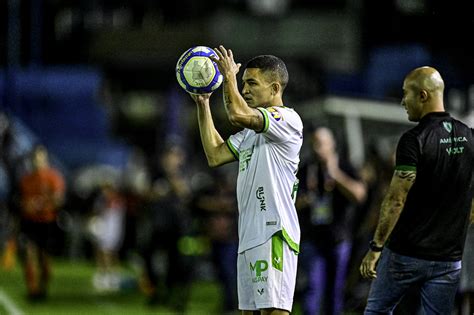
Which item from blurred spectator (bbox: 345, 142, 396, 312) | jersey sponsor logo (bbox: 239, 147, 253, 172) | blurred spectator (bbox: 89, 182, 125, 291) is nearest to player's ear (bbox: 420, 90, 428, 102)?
jersey sponsor logo (bbox: 239, 147, 253, 172)

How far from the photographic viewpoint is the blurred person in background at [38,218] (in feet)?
52.8

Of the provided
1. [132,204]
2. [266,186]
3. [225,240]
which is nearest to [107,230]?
[132,204]

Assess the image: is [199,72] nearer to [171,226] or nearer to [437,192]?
[437,192]

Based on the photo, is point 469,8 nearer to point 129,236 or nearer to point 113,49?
point 129,236

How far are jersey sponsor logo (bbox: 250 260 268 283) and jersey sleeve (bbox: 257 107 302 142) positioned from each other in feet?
2.76

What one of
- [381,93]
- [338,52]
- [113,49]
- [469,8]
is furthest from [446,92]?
[113,49]

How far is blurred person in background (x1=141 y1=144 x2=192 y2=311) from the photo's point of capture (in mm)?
15188

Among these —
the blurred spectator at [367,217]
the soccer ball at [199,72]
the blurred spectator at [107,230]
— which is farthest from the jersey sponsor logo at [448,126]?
the blurred spectator at [107,230]

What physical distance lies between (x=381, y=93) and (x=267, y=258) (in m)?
10.5

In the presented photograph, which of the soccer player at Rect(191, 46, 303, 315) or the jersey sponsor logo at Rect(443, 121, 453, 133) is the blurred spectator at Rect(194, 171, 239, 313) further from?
the jersey sponsor logo at Rect(443, 121, 453, 133)

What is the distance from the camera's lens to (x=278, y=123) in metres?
7.06

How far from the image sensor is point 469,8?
9.63 meters

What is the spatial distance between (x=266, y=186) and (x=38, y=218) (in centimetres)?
961

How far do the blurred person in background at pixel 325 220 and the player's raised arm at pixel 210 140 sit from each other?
3.40 m
